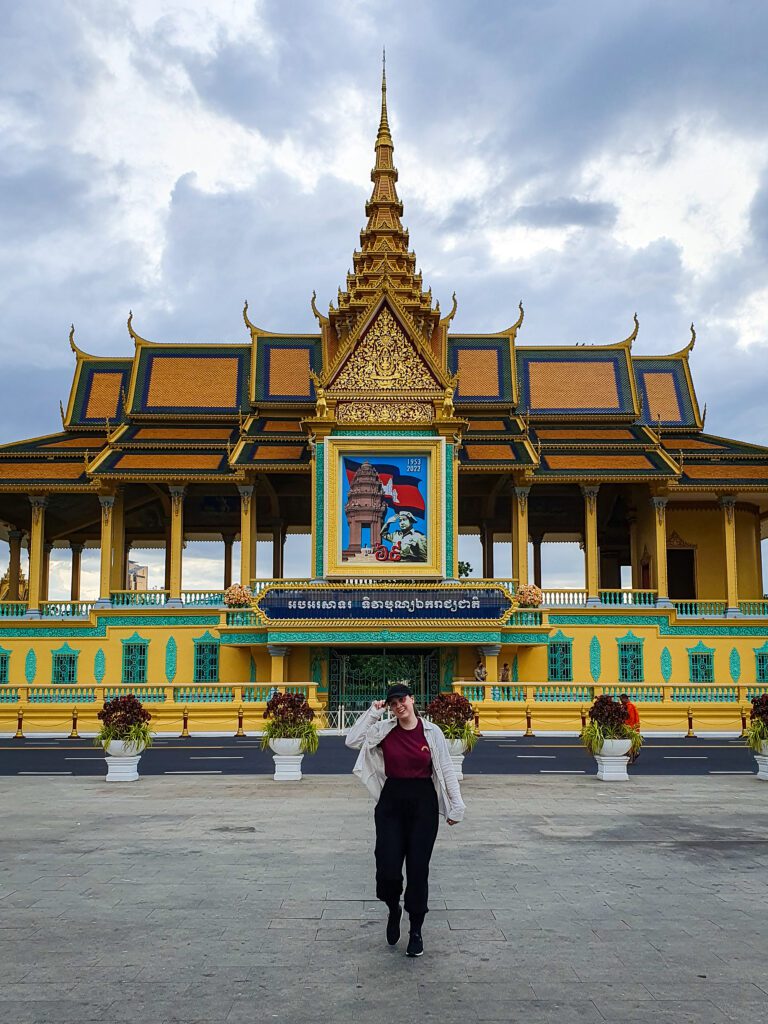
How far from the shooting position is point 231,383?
1746 inches

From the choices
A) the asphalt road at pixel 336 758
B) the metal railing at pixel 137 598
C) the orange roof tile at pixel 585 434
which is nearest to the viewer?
the asphalt road at pixel 336 758

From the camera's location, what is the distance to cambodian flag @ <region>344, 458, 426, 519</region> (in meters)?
35.9

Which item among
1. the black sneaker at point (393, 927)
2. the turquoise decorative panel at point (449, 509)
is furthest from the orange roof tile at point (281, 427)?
the black sneaker at point (393, 927)

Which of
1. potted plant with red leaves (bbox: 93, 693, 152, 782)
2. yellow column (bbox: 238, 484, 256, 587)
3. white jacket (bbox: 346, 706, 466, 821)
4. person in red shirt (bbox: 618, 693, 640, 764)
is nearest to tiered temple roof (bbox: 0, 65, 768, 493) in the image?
yellow column (bbox: 238, 484, 256, 587)

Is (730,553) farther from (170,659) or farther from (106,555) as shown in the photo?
(106,555)

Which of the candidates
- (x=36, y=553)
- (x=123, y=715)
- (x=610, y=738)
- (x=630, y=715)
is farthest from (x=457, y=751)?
(x=36, y=553)

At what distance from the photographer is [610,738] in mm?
18047

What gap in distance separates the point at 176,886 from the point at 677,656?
30.7m

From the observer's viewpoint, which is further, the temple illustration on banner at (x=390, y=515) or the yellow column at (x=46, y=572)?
the yellow column at (x=46, y=572)

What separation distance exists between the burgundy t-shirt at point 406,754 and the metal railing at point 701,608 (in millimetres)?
32136

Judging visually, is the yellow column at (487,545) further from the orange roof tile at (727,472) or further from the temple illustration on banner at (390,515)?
the orange roof tile at (727,472)

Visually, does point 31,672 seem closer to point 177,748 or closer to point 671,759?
point 177,748

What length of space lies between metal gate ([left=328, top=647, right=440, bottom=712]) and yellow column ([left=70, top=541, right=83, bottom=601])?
58.9ft

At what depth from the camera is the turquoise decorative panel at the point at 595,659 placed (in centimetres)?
3662
